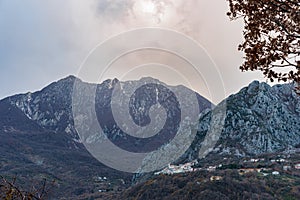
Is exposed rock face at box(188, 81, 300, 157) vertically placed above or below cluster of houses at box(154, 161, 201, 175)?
above

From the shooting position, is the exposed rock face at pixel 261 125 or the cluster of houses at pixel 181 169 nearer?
the cluster of houses at pixel 181 169

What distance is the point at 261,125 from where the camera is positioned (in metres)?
146

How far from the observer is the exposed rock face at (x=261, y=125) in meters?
147

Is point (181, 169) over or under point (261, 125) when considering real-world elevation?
under

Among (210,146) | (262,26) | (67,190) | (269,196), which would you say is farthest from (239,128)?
(262,26)

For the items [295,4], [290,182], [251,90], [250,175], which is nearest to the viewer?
[295,4]

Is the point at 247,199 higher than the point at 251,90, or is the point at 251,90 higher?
the point at 251,90

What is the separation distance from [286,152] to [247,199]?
57703mm

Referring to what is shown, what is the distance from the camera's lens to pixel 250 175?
342 feet

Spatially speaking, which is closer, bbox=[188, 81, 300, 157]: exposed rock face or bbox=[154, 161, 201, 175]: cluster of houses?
bbox=[154, 161, 201, 175]: cluster of houses

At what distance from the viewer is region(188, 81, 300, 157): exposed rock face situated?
14669 centimetres

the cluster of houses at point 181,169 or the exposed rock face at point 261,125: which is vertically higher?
the exposed rock face at point 261,125

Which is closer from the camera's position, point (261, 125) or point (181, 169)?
point (181, 169)

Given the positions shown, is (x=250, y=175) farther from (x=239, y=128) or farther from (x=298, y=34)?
(x=298, y=34)
